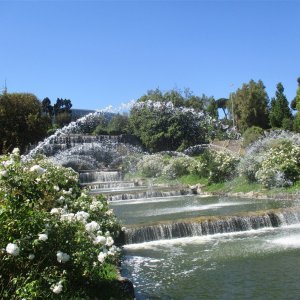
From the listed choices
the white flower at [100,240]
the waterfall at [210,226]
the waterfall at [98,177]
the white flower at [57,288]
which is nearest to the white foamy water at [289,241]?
the waterfall at [210,226]

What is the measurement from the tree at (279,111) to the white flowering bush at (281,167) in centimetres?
2415

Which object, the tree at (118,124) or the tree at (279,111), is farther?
the tree at (118,124)

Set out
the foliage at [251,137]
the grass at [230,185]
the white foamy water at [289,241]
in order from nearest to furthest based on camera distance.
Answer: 1. the white foamy water at [289,241]
2. the grass at [230,185]
3. the foliage at [251,137]

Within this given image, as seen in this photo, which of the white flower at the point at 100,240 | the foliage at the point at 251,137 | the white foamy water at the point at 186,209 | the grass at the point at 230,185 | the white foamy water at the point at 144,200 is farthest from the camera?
the foliage at the point at 251,137

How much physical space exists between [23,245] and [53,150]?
39373 mm

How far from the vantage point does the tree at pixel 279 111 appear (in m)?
45.7

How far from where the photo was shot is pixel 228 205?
19406mm

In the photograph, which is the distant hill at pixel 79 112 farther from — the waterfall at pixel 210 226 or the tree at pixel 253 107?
the waterfall at pixel 210 226

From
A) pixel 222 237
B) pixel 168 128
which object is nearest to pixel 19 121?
pixel 168 128

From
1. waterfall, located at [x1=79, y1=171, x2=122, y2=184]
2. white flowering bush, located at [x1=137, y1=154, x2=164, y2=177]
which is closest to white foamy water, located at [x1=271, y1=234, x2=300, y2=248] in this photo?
white flowering bush, located at [x1=137, y1=154, x2=164, y2=177]

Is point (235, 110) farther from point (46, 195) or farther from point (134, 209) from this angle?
point (46, 195)

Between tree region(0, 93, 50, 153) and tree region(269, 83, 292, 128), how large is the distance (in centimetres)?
2401

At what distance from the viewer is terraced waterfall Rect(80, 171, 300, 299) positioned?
27.1 ft

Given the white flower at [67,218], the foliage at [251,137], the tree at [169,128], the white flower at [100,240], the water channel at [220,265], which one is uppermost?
the tree at [169,128]
